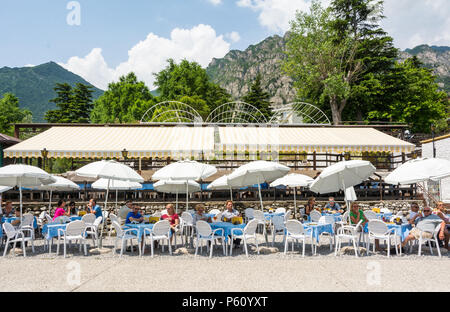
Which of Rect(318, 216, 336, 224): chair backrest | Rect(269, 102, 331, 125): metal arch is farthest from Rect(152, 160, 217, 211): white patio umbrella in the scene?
Rect(269, 102, 331, 125): metal arch

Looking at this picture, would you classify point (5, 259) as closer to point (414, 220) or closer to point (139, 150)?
point (139, 150)

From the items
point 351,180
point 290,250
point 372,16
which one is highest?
point 372,16

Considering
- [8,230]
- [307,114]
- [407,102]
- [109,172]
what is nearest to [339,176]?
[109,172]

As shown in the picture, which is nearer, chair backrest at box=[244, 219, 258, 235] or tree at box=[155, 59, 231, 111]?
chair backrest at box=[244, 219, 258, 235]

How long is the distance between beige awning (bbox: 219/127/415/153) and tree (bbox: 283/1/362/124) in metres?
15.3

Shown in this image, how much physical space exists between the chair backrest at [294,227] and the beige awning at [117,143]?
318 inches

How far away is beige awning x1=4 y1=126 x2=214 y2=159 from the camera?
48.2 feet

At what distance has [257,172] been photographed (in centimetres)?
905

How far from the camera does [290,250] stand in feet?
28.2

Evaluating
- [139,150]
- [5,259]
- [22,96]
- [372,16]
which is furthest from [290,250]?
[22,96]

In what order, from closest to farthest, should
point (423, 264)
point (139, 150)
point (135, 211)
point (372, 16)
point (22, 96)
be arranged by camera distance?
1. point (423, 264)
2. point (135, 211)
3. point (139, 150)
4. point (372, 16)
5. point (22, 96)

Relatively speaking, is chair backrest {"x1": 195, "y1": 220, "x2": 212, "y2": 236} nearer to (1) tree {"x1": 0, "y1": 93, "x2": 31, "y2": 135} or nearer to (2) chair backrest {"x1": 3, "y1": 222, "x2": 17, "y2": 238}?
(2) chair backrest {"x1": 3, "y1": 222, "x2": 17, "y2": 238}
